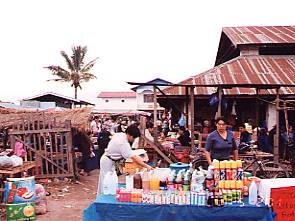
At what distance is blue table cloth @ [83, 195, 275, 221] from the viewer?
462cm

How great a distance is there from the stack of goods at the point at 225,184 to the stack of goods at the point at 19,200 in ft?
12.6

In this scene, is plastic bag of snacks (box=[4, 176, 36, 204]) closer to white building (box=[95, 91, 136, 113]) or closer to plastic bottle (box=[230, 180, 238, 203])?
plastic bottle (box=[230, 180, 238, 203])

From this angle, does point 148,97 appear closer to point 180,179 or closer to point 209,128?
point 209,128

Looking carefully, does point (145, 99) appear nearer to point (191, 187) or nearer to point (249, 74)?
point (249, 74)

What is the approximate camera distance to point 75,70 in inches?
1708

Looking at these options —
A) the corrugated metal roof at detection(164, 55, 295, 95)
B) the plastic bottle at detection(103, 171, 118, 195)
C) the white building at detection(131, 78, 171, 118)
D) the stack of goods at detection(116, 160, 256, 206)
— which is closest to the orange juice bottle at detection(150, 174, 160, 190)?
the stack of goods at detection(116, 160, 256, 206)

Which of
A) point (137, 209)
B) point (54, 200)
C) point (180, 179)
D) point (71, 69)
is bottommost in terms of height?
point (54, 200)

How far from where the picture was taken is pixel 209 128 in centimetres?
1386

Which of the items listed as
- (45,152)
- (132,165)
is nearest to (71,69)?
(45,152)

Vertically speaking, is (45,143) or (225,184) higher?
(45,143)

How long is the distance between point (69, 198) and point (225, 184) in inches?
219

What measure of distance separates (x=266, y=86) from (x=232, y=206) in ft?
21.2

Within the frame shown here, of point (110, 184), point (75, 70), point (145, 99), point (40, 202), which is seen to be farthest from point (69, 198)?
point (145, 99)

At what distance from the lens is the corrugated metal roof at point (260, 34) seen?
1780 centimetres
